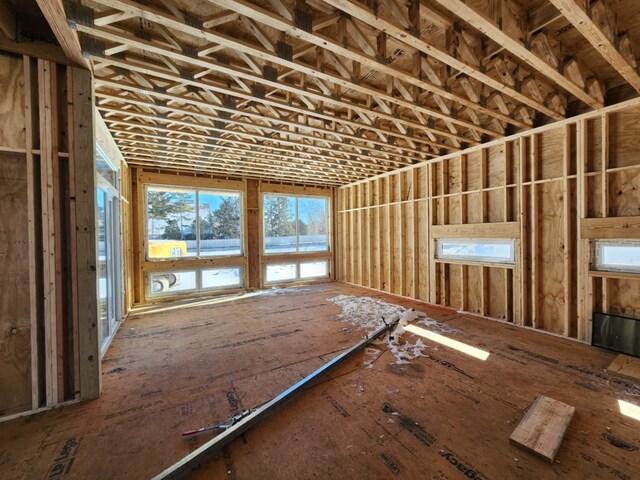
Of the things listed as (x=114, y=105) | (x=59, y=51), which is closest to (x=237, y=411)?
(x=59, y=51)

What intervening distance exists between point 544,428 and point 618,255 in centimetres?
Result: 281

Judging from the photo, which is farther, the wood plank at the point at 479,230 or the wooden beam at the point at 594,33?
the wood plank at the point at 479,230

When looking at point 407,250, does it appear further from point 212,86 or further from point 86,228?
point 86,228

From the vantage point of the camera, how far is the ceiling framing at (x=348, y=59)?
198 centimetres

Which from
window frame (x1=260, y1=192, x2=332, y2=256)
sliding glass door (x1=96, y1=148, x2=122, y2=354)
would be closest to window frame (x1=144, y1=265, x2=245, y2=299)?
window frame (x1=260, y1=192, x2=332, y2=256)

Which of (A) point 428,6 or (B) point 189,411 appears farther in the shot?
(B) point 189,411

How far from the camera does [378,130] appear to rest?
13.0 ft

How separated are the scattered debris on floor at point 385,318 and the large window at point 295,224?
2.59 metres

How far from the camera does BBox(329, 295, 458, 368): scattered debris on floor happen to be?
335cm

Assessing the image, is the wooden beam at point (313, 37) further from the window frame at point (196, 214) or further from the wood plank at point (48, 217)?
the window frame at point (196, 214)

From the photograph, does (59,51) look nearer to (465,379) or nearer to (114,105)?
(114,105)

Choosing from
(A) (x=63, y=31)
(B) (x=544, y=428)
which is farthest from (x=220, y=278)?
(B) (x=544, y=428)

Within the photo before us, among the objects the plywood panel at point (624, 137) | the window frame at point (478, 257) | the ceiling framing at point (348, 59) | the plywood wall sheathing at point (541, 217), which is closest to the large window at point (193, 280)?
the ceiling framing at point (348, 59)

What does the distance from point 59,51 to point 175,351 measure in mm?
3398
